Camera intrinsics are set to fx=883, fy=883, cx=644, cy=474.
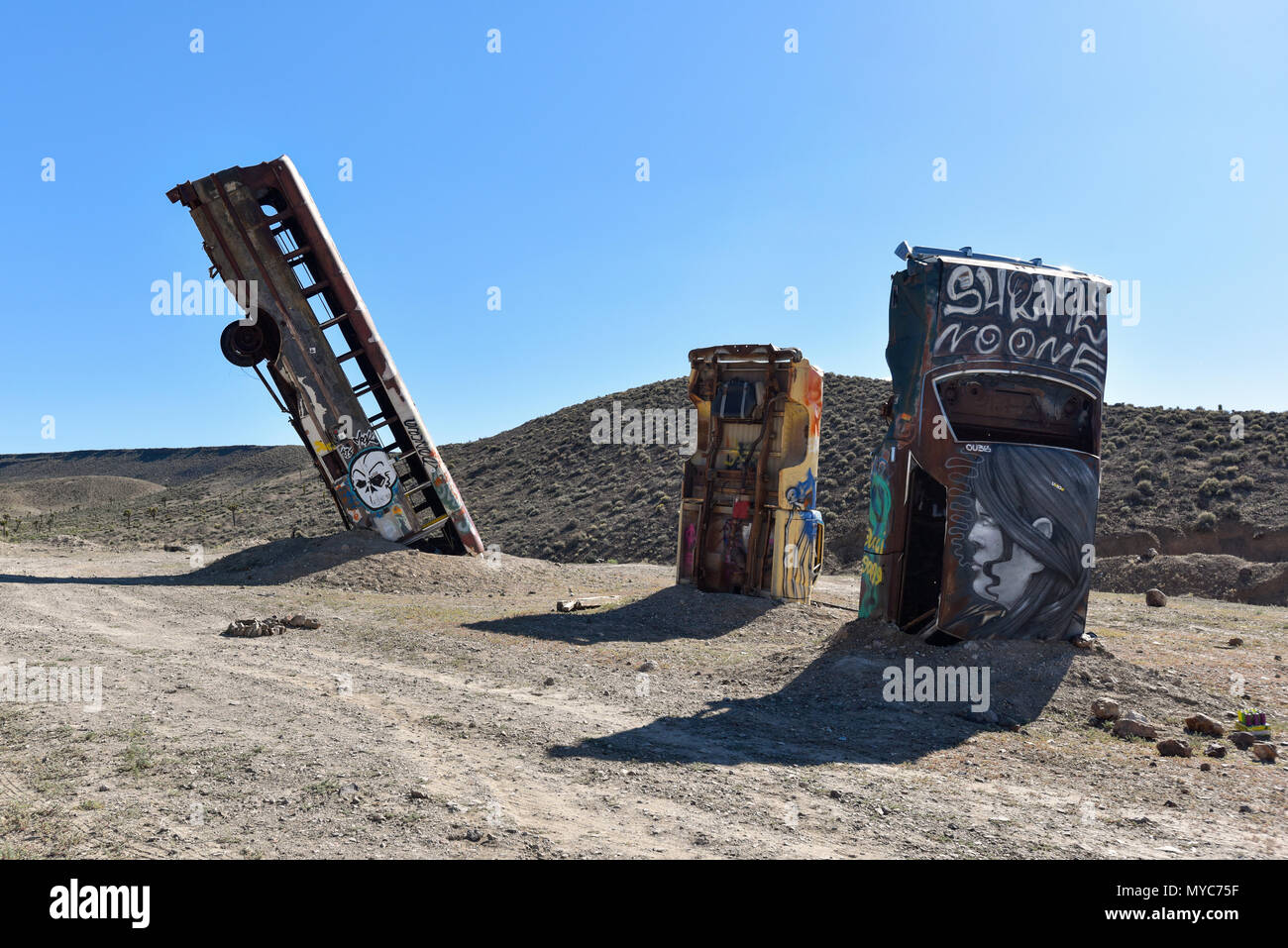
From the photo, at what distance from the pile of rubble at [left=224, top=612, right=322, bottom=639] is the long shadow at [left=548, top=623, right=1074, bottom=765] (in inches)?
250

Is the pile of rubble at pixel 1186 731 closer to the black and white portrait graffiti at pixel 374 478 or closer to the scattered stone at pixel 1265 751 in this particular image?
the scattered stone at pixel 1265 751

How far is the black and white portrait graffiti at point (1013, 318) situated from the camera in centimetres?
1101

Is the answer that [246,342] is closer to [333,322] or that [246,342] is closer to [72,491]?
[333,322]

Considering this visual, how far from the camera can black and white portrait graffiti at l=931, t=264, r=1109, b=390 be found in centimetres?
1101

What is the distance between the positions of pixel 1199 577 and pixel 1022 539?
16.2 m

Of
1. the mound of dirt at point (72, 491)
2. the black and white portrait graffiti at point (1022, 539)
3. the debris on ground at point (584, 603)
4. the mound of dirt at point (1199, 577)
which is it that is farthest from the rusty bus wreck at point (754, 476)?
the mound of dirt at point (72, 491)

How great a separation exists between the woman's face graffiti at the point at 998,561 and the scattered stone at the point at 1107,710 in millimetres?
1812

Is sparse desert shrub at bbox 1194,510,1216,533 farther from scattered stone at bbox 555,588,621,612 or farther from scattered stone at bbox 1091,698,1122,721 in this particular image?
scattered stone at bbox 1091,698,1122,721

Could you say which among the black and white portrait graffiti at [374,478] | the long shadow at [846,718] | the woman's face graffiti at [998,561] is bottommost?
the long shadow at [846,718]

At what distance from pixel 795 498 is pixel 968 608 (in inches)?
249

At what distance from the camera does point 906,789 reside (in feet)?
21.2

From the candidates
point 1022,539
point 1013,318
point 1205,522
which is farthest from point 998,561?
point 1205,522
